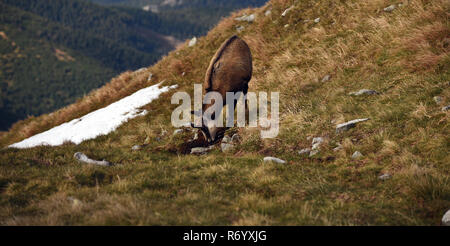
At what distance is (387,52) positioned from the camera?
1044 centimetres

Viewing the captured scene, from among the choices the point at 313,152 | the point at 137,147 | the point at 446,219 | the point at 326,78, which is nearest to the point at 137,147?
the point at 137,147

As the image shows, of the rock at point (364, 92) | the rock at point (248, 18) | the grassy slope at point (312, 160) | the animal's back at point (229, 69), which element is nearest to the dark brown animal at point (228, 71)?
the animal's back at point (229, 69)

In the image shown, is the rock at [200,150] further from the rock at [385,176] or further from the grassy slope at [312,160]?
the rock at [385,176]

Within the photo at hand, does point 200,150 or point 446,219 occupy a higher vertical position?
point 446,219

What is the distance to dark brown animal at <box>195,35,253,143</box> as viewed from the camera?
10320 mm

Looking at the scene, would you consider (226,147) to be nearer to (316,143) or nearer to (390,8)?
(316,143)

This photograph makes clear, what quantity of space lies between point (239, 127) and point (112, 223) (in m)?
6.53

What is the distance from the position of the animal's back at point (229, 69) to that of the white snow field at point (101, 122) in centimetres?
576

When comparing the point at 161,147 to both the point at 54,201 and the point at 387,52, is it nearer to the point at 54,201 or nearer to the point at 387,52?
the point at 54,201

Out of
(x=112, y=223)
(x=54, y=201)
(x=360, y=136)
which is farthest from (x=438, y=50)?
(x=54, y=201)

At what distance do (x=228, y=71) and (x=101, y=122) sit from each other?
787 centimetres

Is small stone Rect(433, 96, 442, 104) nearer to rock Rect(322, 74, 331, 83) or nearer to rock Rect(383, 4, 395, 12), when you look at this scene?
rock Rect(322, 74, 331, 83)

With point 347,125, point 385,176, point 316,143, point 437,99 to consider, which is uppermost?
point 437,99

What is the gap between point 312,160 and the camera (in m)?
7.50
